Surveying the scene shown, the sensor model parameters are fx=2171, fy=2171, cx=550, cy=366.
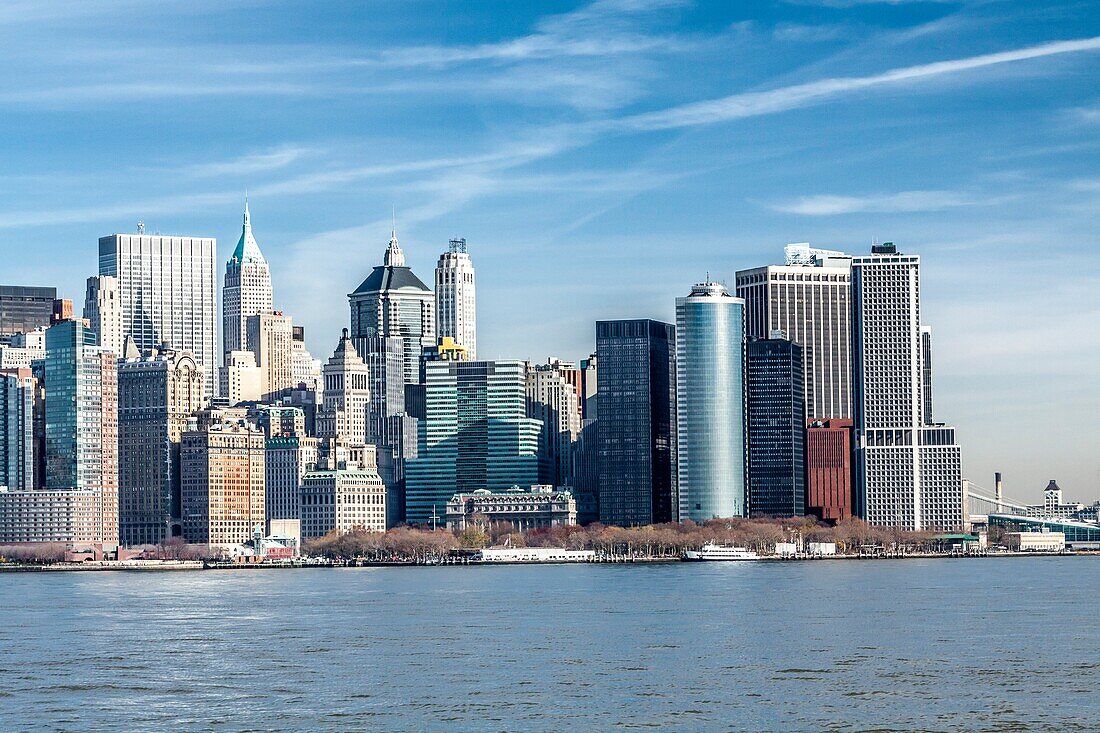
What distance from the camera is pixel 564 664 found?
10006 centimetres

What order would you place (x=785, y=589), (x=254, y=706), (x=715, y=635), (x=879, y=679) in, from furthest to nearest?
(x=785, y=589) < (x=715, y=635) < (x=879, y=679) < (x=254, y=706)

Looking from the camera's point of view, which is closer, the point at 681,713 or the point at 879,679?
the point at 681,713

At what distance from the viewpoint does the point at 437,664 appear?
101 metres

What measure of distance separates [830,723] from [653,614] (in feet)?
190

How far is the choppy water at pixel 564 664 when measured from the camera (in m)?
81.7

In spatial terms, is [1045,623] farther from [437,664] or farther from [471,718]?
[471,718]

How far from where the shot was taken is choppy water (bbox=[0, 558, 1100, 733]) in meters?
81.7

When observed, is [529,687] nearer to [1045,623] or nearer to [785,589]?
[1045,623]

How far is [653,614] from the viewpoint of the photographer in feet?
449

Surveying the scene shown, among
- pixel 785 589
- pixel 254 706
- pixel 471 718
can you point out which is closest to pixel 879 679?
pixel 471 718

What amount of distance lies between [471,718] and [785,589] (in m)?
94.0

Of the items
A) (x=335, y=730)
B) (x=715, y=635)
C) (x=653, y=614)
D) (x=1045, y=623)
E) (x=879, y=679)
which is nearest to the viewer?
(x=335, y=730)

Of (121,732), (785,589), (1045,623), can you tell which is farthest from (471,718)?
(785,589)

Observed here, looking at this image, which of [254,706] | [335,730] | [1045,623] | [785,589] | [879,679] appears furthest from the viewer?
[785,589]
